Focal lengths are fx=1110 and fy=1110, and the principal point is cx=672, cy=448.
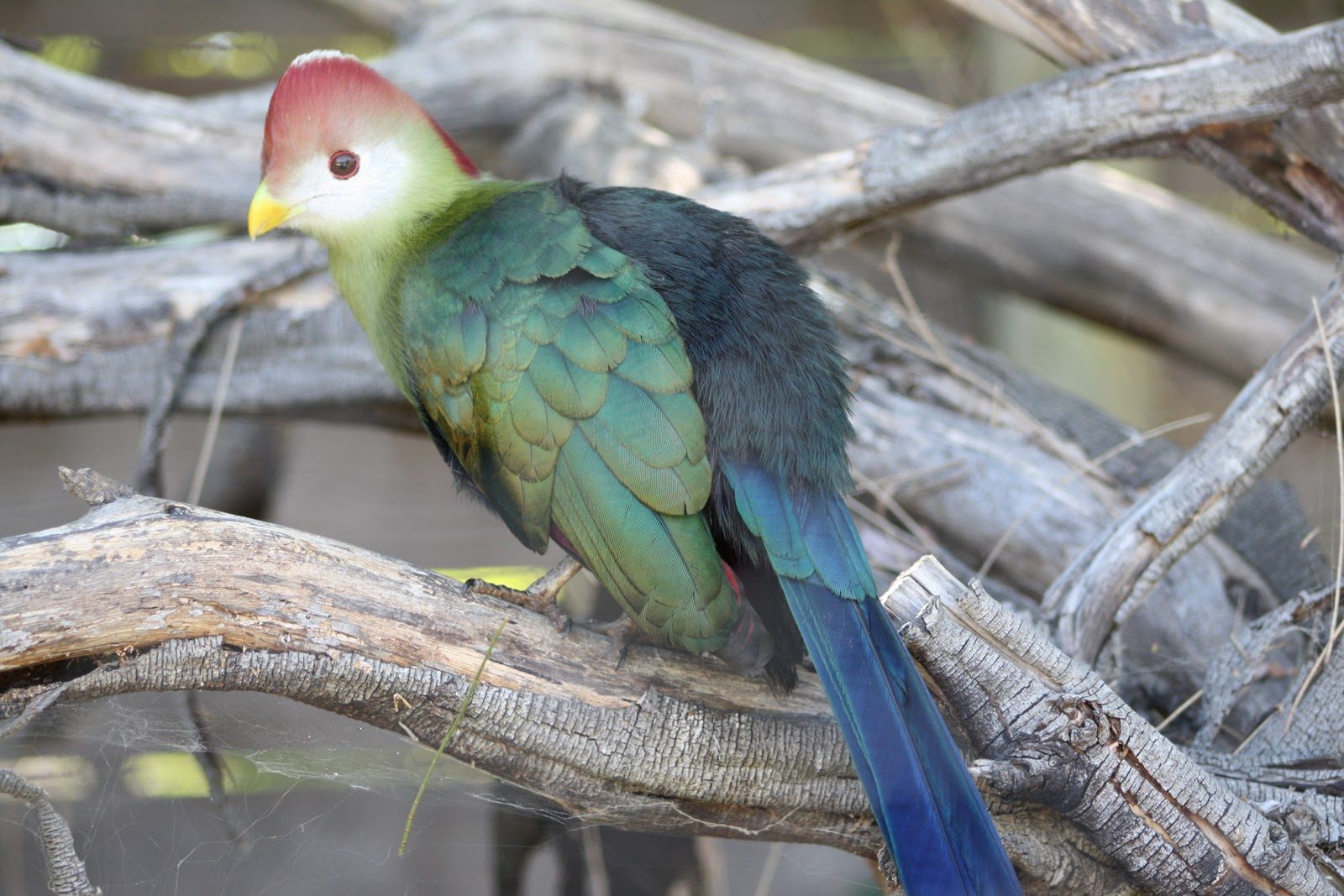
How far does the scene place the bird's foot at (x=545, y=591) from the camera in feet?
4.50

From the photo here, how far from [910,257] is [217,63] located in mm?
2214

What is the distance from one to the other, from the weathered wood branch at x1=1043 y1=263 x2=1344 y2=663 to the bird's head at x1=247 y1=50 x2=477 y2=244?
3.75 feet

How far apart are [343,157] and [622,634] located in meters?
0.82

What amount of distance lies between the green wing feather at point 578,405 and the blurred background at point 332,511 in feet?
1.19

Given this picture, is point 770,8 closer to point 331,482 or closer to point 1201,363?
point 1201,363

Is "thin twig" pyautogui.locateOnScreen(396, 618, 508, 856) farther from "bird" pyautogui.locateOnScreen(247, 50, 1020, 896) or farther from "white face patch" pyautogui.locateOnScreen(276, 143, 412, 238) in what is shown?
"white face patch" pyautogui.locateOnScreen(276, 143, 412, 238)

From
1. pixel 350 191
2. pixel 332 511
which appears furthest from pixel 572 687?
pixel 332 511

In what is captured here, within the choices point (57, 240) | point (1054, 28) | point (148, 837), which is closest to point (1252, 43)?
point (1054, 28)

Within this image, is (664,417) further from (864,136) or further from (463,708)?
(864,136)

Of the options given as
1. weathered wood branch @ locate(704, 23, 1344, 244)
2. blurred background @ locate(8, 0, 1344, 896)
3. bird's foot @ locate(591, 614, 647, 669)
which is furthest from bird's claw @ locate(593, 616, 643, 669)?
weathered wood branch @ locate(704, 23, 1344, 244)

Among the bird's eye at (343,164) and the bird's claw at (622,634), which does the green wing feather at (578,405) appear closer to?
the bird's claw at (622,634)

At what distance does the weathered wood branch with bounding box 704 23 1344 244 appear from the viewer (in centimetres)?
173

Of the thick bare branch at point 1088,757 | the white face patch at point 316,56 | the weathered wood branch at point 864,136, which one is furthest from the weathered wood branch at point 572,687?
the weathered wood branch at point 864,136

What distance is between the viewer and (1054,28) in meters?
1.93
